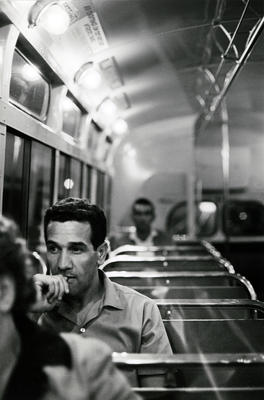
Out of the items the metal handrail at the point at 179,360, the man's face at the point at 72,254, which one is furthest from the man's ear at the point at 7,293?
the man's face at the point at 72,254

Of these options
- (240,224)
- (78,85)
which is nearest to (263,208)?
(240,224)

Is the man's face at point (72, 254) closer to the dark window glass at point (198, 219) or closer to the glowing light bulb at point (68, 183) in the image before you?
the glowing light bulb at point (68, 183)

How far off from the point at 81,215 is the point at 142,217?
130 inches

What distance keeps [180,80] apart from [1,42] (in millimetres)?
3414

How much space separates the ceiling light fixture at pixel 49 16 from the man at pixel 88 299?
1538 mm

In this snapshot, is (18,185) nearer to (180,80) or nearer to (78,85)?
(78,85)

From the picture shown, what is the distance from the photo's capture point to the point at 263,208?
8320mm

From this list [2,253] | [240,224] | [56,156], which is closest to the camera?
[2,253]

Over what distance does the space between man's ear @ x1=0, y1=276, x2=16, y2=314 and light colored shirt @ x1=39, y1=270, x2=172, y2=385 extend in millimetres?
797

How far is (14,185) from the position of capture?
3412 millimetres

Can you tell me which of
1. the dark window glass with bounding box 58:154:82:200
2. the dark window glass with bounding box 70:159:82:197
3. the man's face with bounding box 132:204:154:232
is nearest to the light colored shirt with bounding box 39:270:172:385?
the dark window glass with bounding box 58:154:82:200

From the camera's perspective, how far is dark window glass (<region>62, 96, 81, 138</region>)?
4414 millimetres

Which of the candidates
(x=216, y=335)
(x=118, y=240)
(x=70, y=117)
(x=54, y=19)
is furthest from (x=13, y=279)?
(x=118, y=240)

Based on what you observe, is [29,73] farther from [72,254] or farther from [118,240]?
[118,240]
